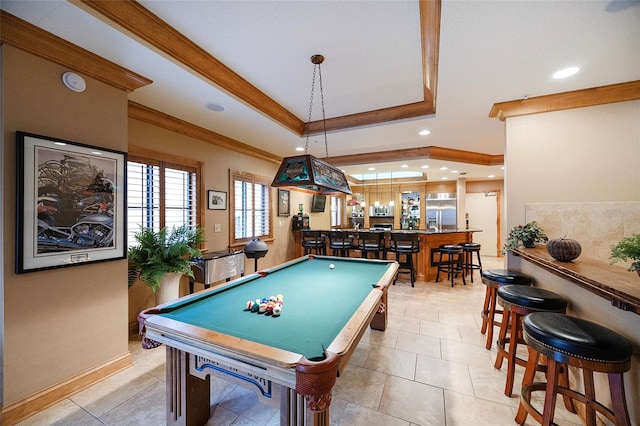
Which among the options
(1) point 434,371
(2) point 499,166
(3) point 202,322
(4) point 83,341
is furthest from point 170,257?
(2) point 499,166

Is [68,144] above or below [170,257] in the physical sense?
above

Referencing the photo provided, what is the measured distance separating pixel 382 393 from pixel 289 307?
3.58ft

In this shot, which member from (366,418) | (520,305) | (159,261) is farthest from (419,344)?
(159,261)

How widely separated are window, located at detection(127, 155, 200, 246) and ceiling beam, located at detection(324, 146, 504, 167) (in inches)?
→ 110

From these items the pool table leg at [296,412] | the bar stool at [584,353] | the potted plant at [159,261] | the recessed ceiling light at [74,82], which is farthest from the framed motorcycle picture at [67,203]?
the bar stool at [584,353]

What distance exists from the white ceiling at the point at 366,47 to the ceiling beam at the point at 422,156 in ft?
6.21

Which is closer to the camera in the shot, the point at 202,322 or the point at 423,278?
the point at 202,322

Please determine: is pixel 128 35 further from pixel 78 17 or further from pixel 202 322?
pixel 202 322

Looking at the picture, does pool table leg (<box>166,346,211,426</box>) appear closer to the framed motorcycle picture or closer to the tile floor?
the tile floor

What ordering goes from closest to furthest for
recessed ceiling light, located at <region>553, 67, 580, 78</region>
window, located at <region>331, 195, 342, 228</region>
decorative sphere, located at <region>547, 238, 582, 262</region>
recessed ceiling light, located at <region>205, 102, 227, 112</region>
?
1. decorative sphere, located at <region>547, 238, 582, 262</region>
2. recessed ceiling light, located at <region>553, 67, 580, 78</region>
3. recessed ceiling light, located at <region>205, 102, 227, 112</region>
4. window, located at <region>331, 195, 342, 228</region>

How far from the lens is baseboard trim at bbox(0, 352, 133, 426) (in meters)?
1.74

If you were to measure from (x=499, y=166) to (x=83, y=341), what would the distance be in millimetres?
7677

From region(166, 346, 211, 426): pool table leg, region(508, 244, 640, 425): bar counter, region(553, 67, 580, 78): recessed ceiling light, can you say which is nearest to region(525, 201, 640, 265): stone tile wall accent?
region(508, 244, 640, 425): bar counter

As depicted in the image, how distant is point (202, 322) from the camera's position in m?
1.55
